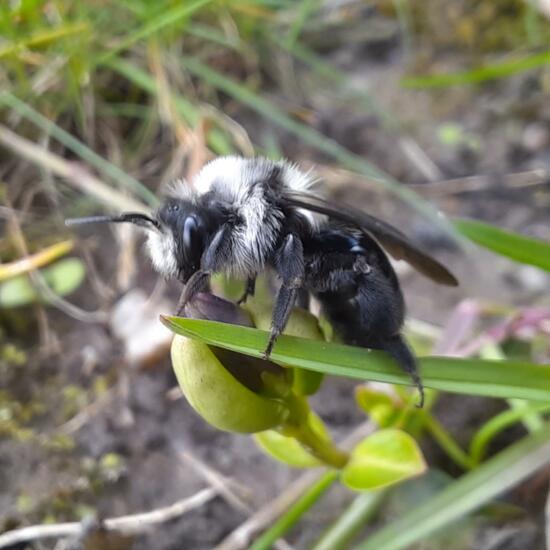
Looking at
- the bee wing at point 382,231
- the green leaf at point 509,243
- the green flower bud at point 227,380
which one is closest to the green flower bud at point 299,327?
the green flower bud at point 227,380

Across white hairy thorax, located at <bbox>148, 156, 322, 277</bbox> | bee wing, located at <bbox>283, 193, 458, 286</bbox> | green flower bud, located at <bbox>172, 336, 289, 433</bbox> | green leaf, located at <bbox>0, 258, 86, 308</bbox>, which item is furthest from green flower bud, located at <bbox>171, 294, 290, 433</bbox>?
green leaf, located at <bbox>0, 258, 86, 308</bbox>

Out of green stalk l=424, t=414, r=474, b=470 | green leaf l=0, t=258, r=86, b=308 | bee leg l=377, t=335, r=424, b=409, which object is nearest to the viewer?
bee leg l=377, t=335, r=424, b=409

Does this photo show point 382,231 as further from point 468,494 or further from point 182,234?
point 468,494

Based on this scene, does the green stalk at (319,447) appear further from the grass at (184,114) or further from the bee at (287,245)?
the bee at (287,245)

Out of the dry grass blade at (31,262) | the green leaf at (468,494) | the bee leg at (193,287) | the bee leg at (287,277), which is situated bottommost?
the green leaf at (468,494)

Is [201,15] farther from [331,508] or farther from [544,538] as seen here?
[544,538]

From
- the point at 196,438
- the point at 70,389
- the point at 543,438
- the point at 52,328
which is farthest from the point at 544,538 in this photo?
the point at 52,328

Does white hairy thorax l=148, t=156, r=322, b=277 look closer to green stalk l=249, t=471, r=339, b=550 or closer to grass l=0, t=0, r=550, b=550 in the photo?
grass l=0, t=0, r=550, b=550
